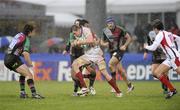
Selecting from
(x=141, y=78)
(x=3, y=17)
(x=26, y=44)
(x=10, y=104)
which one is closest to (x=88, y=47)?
(x=26, y=44)

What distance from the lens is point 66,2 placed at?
36.9 metres

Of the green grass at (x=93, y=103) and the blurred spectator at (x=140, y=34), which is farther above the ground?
the blurred spectator at (x=140, y=34)

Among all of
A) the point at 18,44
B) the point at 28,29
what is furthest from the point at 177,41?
the point at 18,44

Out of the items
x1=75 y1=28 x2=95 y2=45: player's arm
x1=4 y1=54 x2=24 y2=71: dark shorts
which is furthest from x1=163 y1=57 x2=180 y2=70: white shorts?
x1=4 y1=54 x2=24 y2=71: dark shorts

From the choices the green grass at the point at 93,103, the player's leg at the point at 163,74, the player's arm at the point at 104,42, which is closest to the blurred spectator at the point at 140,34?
the player's arm at the point at 104,42

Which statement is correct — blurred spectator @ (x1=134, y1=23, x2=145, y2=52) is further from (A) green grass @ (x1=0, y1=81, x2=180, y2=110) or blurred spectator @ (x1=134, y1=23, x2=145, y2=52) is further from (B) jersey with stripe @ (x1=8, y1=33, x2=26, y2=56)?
(B) jersey with stripe @ (x1=8, y1=33, x2=26, y2=56)

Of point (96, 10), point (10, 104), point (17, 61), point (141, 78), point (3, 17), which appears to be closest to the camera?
point (10, 104)

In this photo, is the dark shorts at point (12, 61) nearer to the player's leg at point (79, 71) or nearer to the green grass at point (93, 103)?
the green grass at point (93, 103)

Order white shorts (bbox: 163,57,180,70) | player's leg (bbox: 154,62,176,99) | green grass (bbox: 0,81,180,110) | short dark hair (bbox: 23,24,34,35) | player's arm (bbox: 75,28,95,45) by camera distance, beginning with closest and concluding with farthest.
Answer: green grass (bbox: 0,81,180,110)
white shorts (bbox: 163,57,180,70)
player's leg (bbox: 154,62,176,99)
short dark hair (bbox: 23,24,34,35)
player's arm (bbox: 75,28,95,45)

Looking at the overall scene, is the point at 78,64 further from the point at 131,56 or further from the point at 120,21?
the point at 120,21

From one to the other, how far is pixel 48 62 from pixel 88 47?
35.6 feet

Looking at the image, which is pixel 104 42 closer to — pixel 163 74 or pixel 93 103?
pixel 163 74

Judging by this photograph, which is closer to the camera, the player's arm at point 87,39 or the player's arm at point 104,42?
the player's arm at point 87,39

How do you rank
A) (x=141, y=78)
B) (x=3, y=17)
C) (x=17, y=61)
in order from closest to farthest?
(x=17, y=61), (x=141, y=78), (x=3, y=17)
